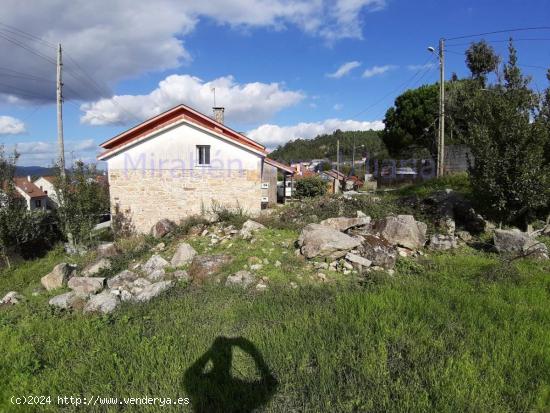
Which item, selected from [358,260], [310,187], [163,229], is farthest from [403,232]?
[310,187]

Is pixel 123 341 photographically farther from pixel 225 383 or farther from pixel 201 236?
pixel 201 236

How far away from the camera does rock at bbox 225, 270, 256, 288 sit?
720cm

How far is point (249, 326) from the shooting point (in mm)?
4969

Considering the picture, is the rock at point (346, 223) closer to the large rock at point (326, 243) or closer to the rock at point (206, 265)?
the large rock at point (326, 243)

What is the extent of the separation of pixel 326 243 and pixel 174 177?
936 cm

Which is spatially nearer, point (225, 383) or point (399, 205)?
point (225, 383)

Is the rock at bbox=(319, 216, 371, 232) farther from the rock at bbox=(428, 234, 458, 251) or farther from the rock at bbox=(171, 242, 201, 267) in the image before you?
the rock at bbox=(171, 242, 201, 267)

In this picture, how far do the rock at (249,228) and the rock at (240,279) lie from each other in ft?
8.89

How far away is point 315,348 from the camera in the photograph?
425 cm

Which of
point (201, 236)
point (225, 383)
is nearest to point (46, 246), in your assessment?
point (201, 236)

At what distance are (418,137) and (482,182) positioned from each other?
23.4 m

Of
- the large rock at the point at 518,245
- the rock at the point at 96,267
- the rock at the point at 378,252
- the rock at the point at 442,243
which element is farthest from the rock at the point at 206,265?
the large rock at the point at 518,245

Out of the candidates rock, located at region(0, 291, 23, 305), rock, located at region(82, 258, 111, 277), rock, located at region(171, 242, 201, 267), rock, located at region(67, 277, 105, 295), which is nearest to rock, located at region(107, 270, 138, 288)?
rock, located at region(67, 277, 105, 295)

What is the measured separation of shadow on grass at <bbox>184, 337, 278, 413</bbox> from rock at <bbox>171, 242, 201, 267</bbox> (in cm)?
501
